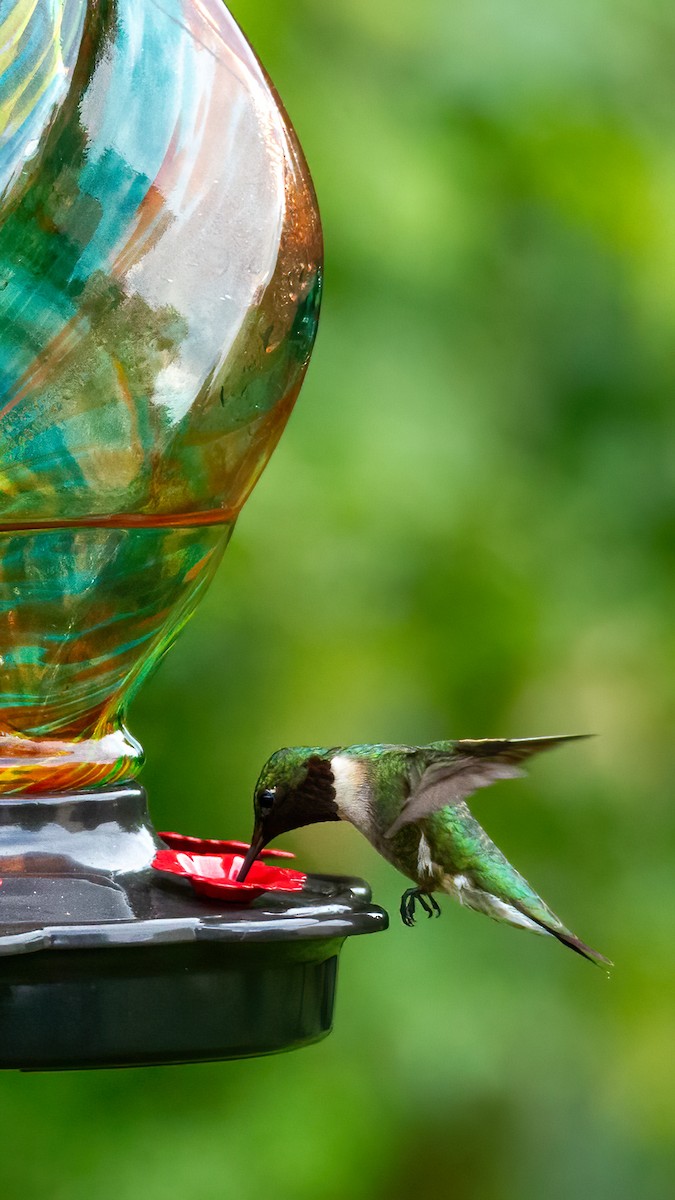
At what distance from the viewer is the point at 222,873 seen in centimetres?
140

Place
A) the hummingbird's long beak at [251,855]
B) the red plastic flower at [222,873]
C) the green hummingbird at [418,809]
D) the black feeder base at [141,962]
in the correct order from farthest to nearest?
the green hummingbird at [418,809] < the hummingbird's long beak at [251,855] < the red plastic flower at [222,873] < the black feeder base at [141,962]

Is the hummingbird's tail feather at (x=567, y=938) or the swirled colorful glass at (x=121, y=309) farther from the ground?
the swirled colorful glass at (x=121, y=309)

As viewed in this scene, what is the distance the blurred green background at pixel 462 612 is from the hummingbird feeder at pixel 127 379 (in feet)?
4.22

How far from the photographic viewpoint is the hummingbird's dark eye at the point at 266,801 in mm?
1577

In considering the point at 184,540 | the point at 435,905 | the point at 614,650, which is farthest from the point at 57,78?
the point at 614,650

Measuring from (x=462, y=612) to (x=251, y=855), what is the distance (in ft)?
4.90

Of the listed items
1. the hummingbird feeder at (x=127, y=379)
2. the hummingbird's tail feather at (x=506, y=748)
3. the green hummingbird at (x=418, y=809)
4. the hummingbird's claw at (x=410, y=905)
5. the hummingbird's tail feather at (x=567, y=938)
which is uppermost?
the hummingbird feeder at (x=127, y=379)

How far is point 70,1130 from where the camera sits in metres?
2.60

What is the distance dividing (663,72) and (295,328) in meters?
1.99

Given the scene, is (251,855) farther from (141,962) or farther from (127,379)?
(127,379)

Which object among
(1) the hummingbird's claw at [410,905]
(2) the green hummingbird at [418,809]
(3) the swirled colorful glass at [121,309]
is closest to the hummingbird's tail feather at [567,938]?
(2) the green hummingbird at [418,809]

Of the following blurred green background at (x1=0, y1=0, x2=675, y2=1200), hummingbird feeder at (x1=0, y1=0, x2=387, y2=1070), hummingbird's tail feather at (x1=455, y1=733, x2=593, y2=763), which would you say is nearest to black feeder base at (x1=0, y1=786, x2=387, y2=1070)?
hummingbird feeder at (x1=0, y1=0, x2=387, y2=1070)

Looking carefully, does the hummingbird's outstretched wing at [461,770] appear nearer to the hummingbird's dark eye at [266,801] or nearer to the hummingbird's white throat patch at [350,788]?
the hummingbird's white throat patch at [350,788]

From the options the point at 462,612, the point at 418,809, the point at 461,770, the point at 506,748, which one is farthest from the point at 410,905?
the point at 462,612
